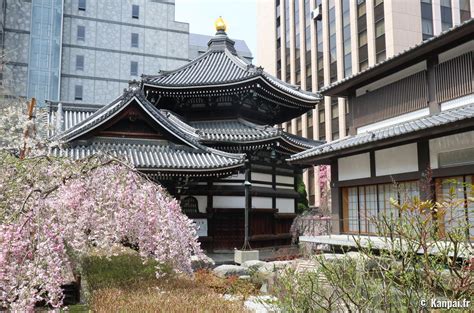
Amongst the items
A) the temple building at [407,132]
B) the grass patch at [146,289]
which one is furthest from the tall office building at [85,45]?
the temple building at [407,132]

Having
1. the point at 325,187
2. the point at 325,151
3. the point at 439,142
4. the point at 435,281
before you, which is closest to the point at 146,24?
the point at 325,187

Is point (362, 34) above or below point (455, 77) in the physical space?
above

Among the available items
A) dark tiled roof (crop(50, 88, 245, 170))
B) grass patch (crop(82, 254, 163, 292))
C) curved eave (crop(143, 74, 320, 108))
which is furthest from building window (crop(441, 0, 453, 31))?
grass patch (crop(82, 254, 163, 292))

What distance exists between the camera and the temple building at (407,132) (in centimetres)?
967

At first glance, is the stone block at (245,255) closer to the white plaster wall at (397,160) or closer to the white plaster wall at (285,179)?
the white plaster wall at (285,179)

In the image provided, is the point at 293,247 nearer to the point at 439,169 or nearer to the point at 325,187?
the point at 439,169

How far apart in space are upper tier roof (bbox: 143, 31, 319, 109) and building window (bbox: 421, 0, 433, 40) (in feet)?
53.7

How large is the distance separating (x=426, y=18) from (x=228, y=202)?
24843 millimetres

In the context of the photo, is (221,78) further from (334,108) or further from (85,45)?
(85,45)

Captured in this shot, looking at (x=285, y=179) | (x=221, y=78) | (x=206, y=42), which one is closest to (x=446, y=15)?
(x=285, y=179)

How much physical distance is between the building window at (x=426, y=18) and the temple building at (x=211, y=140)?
16.4m

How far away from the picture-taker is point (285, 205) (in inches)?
737

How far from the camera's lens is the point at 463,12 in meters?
30.8

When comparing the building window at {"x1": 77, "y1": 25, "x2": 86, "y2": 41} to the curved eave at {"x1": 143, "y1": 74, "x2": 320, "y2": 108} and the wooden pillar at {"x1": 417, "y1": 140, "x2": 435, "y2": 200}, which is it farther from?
the wooden pillar at {"x1": 417, "y1": 140, "x2": 435, "y2": 200}
